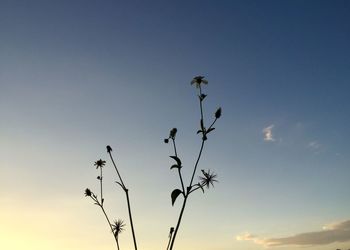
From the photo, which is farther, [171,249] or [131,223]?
[131,223]

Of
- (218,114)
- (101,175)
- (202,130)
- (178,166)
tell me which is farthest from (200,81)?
(101,175)

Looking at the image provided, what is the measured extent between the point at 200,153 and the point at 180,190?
105cm

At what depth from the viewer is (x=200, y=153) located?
9.06m

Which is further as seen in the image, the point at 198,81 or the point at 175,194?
the point at 198,81

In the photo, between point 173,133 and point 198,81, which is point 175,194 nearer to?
point 173,133

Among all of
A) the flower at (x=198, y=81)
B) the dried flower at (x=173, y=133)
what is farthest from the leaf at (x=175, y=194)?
the flower at (x=198, y=81)

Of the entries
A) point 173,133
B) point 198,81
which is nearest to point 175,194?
point 173,133

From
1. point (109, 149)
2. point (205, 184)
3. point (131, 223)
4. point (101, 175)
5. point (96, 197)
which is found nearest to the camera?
point (131, 223)

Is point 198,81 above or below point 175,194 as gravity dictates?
above

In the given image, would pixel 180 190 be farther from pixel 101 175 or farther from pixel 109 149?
pixel 101 175

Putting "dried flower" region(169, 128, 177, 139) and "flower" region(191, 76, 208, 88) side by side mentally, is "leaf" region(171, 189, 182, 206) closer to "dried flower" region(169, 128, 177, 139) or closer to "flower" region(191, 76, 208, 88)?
"dried flower" region(169, 128, 177, 139)

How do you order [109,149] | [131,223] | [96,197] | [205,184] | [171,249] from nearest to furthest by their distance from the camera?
[171,249] < [131,223] < [205,184] < [109,149] < [96,197]

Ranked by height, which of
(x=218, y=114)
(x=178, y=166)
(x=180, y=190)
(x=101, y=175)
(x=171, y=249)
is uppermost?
(x=101, y=175)

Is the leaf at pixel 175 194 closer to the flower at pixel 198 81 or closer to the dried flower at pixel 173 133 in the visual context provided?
the dried flower at pixel 173 133
